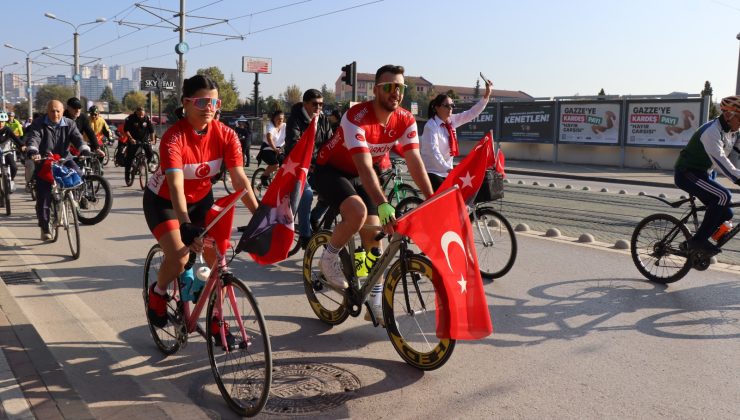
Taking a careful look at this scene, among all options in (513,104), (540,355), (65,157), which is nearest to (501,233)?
(540,355)

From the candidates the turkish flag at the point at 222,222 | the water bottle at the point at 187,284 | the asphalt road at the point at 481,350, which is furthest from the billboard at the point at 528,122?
the turkish flag at the point at 222,222

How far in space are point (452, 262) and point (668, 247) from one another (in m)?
3.50

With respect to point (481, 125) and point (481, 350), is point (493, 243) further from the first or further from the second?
point (481, 125)

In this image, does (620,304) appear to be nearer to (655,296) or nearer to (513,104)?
(655,296)

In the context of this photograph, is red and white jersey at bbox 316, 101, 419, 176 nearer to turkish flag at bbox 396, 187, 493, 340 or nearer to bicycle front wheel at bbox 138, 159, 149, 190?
turkish flag at bbox 396, 187, 493, 340

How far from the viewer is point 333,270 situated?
4.93m

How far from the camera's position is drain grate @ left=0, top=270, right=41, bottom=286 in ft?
21.5

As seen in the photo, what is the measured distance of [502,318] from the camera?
545 cm

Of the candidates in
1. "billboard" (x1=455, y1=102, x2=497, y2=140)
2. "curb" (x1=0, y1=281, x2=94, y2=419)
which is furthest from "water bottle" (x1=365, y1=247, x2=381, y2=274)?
"billboard" (x1=455, y1=102, x2=497, y2=140)

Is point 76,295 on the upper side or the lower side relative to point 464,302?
lower

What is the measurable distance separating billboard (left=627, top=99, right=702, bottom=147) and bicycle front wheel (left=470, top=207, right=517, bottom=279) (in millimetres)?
18546

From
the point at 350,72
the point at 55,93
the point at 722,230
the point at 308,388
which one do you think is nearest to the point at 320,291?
the point at 308,388

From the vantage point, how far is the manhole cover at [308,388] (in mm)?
3758

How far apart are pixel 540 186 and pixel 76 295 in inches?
562
